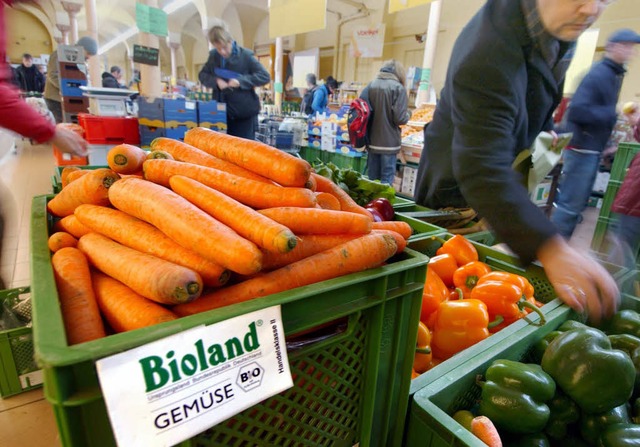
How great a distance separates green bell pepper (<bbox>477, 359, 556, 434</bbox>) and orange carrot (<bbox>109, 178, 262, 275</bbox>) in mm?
718

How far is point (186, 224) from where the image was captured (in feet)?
2.40

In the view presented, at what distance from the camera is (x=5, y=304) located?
1719 mm

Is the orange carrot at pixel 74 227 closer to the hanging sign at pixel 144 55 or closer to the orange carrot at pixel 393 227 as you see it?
the orange carrot at pixel 393 227

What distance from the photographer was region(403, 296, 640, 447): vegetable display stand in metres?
0.83

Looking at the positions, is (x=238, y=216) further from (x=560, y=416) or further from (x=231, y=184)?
(x=560, y=416)

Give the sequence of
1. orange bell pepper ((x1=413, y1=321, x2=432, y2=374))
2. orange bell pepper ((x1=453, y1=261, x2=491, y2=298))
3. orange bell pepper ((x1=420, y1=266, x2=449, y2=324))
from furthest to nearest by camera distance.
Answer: orange bell pepper ((x1=453, y1=261, x2=491, y2=298))
orange bell pepper ((x1=420, y1=266, x2=449, y2=324))
orange bell pepper ((x1=413, y1=321, x2=432, y2=374))

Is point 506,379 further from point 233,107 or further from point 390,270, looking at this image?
point 233,107

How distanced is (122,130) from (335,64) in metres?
11.4

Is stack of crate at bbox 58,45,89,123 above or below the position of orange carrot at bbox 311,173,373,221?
above

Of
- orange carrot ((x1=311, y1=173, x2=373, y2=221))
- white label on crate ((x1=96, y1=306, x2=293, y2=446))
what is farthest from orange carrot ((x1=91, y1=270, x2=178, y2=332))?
orange carrot ((x1=311, y1=173, x2=373, y2=221))

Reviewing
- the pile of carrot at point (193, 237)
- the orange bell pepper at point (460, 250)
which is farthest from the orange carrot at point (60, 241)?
the orange bell pepper at point (460, 250)

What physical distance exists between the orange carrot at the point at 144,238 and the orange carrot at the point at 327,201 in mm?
349

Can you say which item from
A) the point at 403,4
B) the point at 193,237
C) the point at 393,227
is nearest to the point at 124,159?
the point at 193,237

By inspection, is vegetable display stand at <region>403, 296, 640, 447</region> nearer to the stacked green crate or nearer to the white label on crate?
the white label on crate
